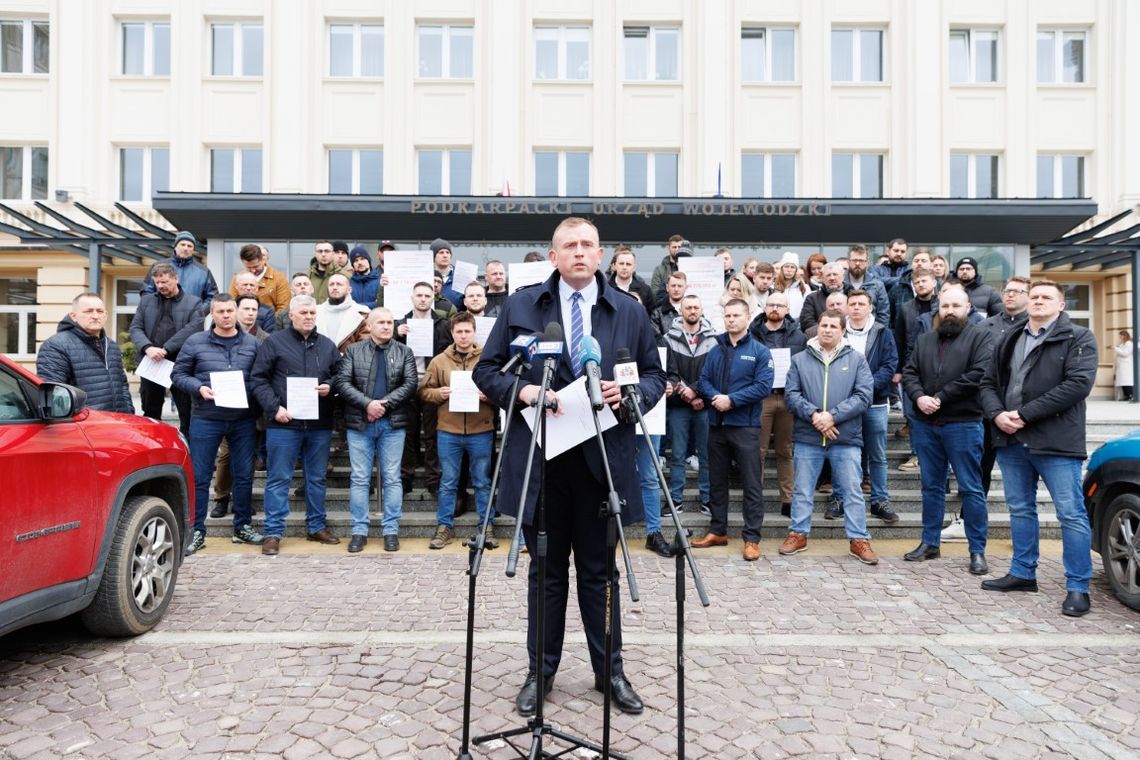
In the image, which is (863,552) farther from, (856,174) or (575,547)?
(856,174)

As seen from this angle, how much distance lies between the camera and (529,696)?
3.62m

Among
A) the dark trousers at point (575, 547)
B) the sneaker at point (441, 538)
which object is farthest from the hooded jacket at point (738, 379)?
the dark trousers at point (575, 547)

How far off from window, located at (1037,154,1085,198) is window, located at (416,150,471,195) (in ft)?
54.9

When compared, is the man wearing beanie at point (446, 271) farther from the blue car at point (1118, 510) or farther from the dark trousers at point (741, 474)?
the blue car at point (1118, 510)

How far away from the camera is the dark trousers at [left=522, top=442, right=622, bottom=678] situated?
11.8 feet

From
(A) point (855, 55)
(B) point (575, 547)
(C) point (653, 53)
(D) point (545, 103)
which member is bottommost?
(B) point (575, 547)

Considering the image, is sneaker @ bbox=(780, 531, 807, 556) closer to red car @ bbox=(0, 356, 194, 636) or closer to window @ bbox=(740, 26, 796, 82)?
red car @ bbox=(0, 356, 194, 636)

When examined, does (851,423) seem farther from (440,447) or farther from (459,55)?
(459,55)

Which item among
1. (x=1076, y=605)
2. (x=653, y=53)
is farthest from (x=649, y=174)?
(x=1076, y=605)

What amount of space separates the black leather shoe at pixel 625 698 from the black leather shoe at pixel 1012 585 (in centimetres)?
359

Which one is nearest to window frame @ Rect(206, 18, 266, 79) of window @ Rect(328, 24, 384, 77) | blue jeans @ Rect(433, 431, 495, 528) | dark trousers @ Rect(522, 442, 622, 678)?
window @ Rect(328, 24, 384, 77)

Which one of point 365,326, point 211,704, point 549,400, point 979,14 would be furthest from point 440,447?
point 979,14

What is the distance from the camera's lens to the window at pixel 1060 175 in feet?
69.4

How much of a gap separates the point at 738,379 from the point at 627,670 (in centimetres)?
346
